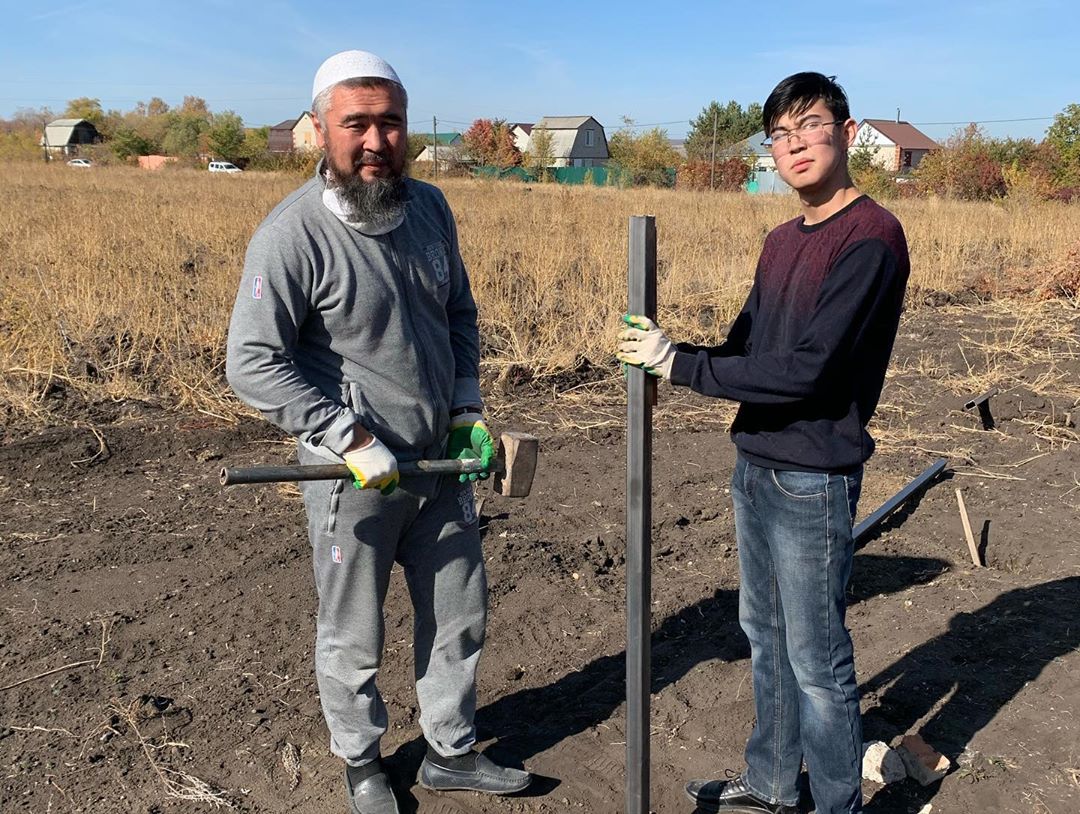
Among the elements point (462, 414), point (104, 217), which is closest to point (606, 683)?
point (462, 414)

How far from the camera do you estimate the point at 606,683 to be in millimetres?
3148

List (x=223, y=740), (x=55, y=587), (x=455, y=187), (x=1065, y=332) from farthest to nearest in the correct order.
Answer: (x=455, y=187) → (x=1065, y=332) → (x=55, y=587) → (x=223, y=740)

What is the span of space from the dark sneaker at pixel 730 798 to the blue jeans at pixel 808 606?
253 millimetres

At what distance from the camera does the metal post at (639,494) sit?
72.4 inches

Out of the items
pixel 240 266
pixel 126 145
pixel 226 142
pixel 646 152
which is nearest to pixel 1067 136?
pixel 646 152

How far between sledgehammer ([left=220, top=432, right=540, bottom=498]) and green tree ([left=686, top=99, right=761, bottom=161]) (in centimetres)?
5194

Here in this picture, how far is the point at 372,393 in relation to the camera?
7.44 ft

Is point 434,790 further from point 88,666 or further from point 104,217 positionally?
point 104,217

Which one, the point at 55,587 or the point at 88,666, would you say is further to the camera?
the point at 55,587

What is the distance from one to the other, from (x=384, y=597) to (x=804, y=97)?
167cm

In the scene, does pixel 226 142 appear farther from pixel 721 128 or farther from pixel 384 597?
pixel 384 597

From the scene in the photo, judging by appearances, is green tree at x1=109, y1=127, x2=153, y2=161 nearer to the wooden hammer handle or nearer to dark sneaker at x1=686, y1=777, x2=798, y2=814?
the wooden hammer handle

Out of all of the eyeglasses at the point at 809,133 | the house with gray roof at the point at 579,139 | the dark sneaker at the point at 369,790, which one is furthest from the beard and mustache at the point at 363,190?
the house with gray roof at the point at 579,139

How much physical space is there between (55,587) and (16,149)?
50071mm
